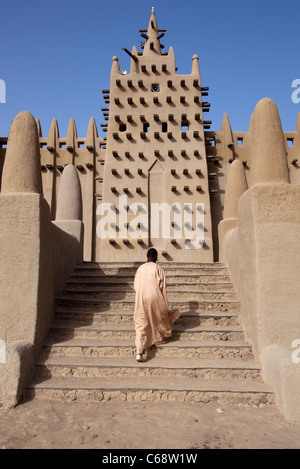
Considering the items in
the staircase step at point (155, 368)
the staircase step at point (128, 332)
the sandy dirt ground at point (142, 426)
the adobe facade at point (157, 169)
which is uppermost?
the adobe facade at point (157, 169)

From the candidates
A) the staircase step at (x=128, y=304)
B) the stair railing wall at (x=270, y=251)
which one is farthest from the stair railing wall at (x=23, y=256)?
the stair railing wall at (x=270, y=251)

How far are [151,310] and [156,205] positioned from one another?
24.0ft

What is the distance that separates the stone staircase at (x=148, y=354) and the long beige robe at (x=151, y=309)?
0.19 m

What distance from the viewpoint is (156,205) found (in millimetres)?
11766

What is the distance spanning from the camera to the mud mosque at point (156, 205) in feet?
14.1

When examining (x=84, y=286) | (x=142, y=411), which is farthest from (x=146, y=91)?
(x=142, y=411)

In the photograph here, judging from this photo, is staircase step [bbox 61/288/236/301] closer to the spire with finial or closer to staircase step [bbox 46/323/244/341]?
staircase step [bbox 46/323/244/341]

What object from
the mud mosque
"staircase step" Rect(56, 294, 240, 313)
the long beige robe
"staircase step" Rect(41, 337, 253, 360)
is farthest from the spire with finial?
"staircase step" Rect(41, 337, 253, 360)

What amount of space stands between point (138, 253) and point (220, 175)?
453cm

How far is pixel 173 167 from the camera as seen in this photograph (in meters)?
12.0

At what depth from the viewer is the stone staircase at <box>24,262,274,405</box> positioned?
3934 millimetres

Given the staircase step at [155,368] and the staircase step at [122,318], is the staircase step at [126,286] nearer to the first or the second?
the staircase step at [122,318]

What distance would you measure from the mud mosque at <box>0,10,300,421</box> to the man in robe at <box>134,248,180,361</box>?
4.04 ft

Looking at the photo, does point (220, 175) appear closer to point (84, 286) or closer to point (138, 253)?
point (138, 253)
